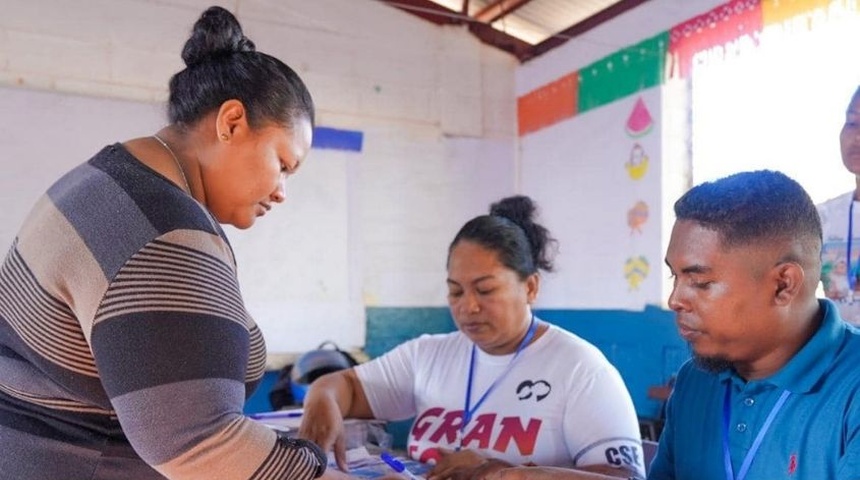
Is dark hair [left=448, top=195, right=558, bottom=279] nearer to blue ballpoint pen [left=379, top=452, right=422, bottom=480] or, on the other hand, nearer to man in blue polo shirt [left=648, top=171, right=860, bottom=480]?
blue ballpoint pen [left=379, top=452, right=422, bottom=480]

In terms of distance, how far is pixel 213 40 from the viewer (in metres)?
1.04

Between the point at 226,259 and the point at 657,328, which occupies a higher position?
the point at 226,259

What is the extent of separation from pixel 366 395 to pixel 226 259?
4.24 feet

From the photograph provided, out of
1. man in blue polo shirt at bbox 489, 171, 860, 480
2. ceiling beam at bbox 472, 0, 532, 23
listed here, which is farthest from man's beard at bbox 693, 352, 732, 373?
ceiling beam at bbox 472, 0, 532, 23

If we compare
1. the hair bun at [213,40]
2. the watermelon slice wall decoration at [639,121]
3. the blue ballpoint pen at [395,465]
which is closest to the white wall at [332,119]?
the watermelon slice wall decoration at [639,121]

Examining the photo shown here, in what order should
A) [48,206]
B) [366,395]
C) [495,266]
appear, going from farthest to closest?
1. [366,395]
2. [495,266]
3. [48,206]

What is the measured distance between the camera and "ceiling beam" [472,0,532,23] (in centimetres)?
423

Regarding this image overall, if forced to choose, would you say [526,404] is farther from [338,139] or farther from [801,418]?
[338,139]

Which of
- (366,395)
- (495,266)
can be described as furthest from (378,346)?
(495,266)

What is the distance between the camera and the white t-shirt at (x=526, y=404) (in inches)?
63.6

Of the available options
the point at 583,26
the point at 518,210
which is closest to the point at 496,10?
the point at 583,26

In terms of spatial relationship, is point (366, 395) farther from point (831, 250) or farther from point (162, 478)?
point (831, 250)

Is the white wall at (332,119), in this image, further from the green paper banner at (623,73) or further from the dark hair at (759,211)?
the dark hair at (759,211)

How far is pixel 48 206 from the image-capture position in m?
0.89
